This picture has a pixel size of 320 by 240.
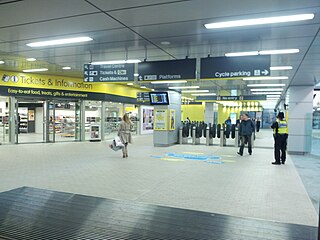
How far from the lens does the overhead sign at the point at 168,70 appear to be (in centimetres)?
688

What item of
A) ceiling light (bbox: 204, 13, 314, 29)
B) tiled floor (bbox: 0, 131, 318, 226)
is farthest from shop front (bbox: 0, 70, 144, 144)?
ceiling light (bbox: 204, 13, 314, 29)

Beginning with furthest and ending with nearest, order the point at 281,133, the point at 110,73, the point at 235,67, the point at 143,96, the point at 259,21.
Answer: the point at 143,96 → the point at 281,133 → the point at 110,73 → the point at 235,67 → the point at 259,21

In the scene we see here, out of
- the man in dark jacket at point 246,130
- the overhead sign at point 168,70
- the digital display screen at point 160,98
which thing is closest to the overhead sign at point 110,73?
the overhead sign at point 168,70

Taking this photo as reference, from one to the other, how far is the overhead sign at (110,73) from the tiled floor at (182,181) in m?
2.34

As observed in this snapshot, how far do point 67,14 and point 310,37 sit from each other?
15.0 feet

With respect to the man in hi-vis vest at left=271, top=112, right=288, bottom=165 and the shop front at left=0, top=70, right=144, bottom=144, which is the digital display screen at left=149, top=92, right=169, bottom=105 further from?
the man in hi-vis vest at left=271, top=112, right=288, bottom=165

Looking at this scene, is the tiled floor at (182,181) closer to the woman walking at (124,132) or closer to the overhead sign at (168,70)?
the woman walking at (124,132)

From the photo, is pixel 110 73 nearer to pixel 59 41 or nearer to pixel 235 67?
pixel 59 41

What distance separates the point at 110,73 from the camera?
7.79 meters

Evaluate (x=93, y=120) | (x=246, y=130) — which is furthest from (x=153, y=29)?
(x=93, y=120)

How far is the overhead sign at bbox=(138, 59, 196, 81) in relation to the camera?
271 inches

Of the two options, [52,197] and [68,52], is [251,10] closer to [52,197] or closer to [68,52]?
[52,197]

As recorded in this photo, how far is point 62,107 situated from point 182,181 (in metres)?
10.5

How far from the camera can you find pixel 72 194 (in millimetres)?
5055
